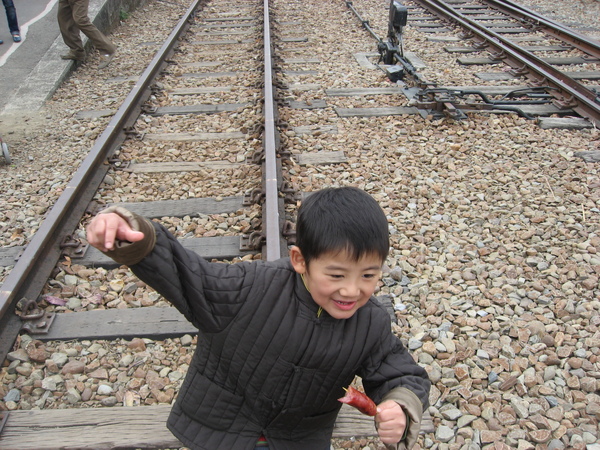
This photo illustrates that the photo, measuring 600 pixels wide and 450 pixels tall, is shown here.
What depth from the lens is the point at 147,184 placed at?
3.98 m

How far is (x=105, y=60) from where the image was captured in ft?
23.7

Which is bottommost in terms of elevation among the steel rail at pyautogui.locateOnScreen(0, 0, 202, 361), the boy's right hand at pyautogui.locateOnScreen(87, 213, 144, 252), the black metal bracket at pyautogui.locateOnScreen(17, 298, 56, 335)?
the black metal bracket at pyautogui.locateOnScreen(17, 298, 56, 335)

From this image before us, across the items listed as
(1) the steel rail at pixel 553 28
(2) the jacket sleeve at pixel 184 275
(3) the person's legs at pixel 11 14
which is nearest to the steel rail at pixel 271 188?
(2) the jacket sleeve at pixel 184 275

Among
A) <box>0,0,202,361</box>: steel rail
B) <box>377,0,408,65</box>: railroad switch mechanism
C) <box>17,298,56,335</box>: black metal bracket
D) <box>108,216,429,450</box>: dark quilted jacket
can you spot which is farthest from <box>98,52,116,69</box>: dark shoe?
<box>108,216,429,450</box>: dark quilted jacket

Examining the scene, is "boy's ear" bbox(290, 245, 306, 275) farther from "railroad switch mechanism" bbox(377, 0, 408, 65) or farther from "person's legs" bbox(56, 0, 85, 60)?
"person's legs" bbox(56, 0, 85, 60)

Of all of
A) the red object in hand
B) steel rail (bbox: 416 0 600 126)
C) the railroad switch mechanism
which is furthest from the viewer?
the railroad switch mechanism

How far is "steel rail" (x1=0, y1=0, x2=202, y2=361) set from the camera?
2547 mm

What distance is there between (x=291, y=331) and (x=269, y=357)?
0.10 metres

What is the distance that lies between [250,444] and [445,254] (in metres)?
1.88

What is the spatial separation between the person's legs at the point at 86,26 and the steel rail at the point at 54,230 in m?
2.57

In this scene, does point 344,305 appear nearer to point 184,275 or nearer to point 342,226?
point 342,226

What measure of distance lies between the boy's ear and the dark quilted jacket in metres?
0.07

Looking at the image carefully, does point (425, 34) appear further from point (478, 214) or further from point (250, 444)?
point (250, 444)

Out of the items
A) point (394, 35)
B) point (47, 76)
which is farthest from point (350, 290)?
point (47, 76)
